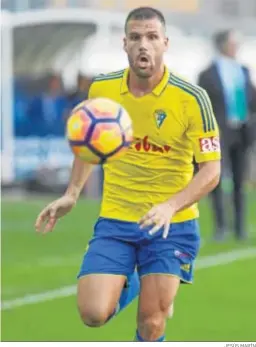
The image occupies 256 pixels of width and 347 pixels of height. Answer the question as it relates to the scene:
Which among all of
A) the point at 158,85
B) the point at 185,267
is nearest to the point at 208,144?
the point at 158,85

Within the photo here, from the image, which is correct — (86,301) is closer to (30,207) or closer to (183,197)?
(183,197)

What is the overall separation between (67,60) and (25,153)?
444cm

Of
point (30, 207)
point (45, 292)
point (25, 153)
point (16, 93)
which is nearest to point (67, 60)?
point (16, 93)

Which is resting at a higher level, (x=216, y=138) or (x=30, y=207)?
(x=216, y=138)

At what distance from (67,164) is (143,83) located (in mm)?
16419

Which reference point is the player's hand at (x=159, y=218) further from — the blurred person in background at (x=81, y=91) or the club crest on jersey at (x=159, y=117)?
the blurred person in background at (x=81, y=91)

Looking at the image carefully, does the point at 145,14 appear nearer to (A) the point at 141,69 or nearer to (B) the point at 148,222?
(A) the point at 141,69

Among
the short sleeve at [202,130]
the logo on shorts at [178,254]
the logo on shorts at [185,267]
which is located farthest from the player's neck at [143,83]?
the logo on shorts at [185,267]

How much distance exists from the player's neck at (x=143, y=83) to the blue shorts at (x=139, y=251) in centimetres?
79

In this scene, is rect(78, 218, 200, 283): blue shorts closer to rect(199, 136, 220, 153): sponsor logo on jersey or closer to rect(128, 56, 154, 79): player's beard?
rect(199, 136, 220, 153): sponsor logo on jersey

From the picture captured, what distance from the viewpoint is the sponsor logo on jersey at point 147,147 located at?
7691 mm

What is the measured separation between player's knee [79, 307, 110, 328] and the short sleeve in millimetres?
1031

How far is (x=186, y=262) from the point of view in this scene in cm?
786

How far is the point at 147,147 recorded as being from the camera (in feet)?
25.3
